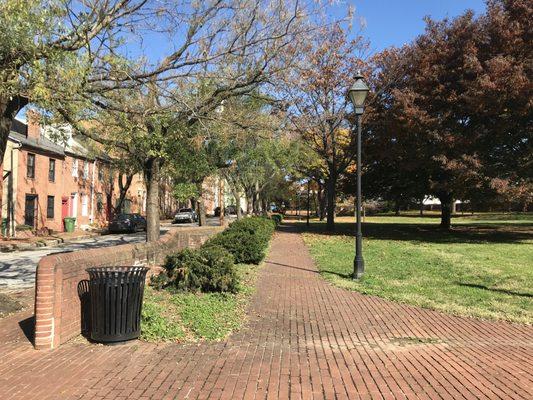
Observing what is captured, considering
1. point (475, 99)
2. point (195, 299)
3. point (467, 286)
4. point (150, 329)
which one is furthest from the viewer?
point (475, 99)

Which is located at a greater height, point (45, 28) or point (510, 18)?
point (510, 18)

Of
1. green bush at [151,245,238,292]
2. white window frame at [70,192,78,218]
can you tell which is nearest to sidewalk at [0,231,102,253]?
white window frame at [70,192,78,218]

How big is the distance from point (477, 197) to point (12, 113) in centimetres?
2198

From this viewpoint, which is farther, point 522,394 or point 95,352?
point 95,352

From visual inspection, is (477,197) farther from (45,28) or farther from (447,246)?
(45,28)

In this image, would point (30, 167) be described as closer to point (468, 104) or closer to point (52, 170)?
point (52, 170)

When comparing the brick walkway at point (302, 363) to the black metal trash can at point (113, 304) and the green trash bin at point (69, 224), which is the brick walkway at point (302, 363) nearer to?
the black metal trash can at point (113, 304)

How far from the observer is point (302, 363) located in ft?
18.4

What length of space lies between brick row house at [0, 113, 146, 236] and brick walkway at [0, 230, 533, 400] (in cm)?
1816

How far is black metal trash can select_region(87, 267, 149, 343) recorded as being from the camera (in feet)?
20.1

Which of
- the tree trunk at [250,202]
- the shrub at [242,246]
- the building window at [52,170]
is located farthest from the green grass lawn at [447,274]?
the tree trunk at [250,202]

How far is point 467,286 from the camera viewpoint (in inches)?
440

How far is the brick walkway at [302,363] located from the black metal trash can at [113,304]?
7.6 inches

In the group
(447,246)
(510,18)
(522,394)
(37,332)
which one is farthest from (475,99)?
(37,332)
